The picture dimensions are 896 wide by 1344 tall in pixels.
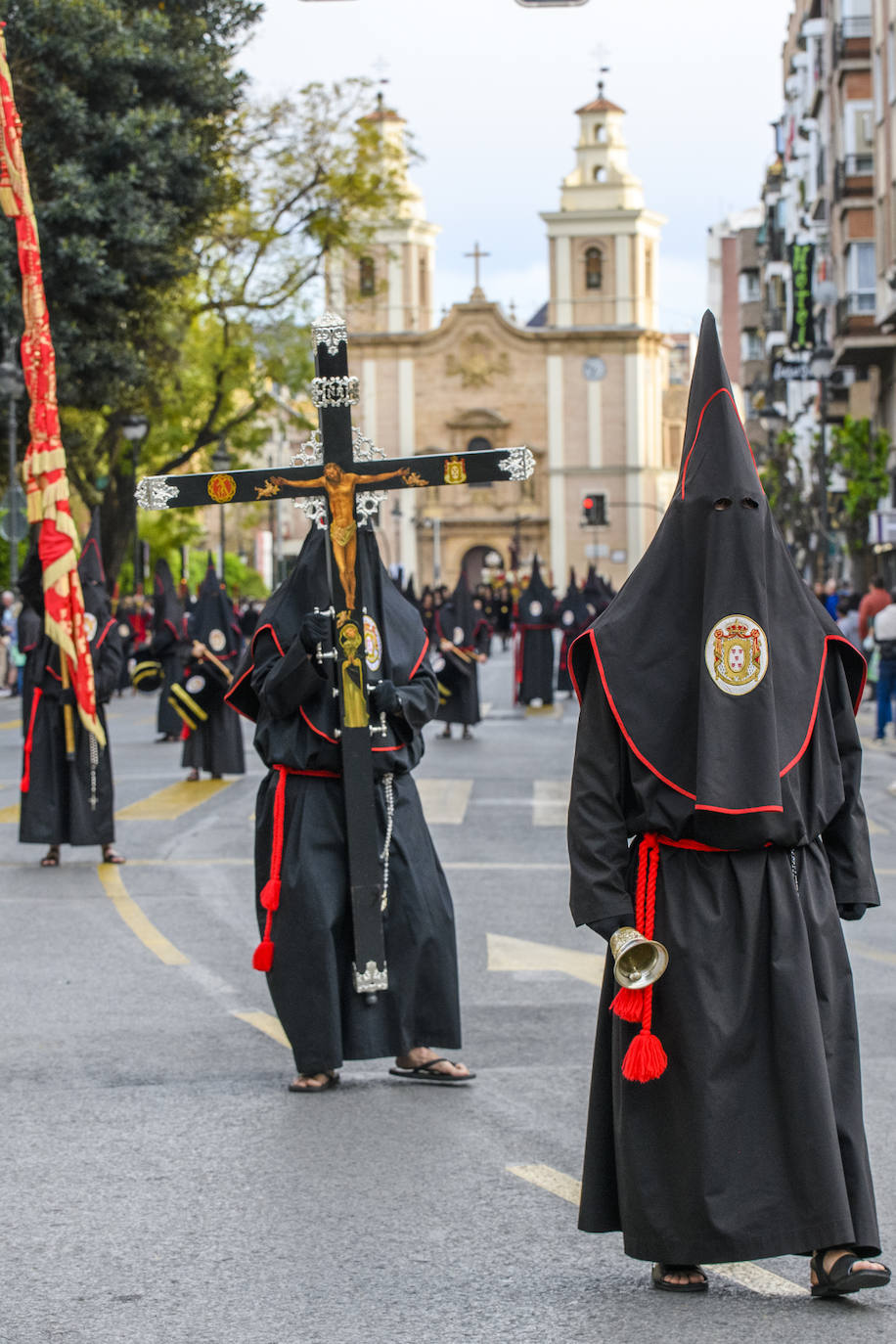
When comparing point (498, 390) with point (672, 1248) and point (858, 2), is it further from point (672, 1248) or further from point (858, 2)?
point (672, 1248)

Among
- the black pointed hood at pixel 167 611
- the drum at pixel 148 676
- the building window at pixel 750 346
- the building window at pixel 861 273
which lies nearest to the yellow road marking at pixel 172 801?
the drum at pixel 148 676

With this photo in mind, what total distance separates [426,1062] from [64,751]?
5.83m

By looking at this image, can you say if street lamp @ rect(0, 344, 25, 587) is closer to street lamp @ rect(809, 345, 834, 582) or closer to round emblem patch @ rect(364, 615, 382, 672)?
street lamp @ rect(809, 345, 834, 582)

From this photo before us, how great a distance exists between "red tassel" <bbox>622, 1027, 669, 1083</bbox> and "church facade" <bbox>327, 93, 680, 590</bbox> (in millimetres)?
88340

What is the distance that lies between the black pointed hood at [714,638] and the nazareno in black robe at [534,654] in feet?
77.6

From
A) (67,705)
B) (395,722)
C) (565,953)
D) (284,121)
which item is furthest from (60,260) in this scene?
(395,722)

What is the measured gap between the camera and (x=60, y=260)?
1024 inches

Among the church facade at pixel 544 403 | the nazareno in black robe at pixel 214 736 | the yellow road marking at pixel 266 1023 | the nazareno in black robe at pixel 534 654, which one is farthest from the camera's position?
the church facade at pixel 544 403

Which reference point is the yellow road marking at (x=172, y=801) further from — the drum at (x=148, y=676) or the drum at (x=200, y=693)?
the drum at (x=148, y=676)

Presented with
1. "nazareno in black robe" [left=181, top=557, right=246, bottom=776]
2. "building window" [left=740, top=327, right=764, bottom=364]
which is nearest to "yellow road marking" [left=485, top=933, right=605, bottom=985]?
"nazareno in black robe" [left=181, top=557, right=246, bottom=776]

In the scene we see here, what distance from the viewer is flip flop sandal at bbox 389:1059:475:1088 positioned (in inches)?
260

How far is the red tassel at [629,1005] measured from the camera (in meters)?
4.30

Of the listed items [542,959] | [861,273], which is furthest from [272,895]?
[861,273]

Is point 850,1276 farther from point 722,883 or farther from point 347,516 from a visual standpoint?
point 347,516
